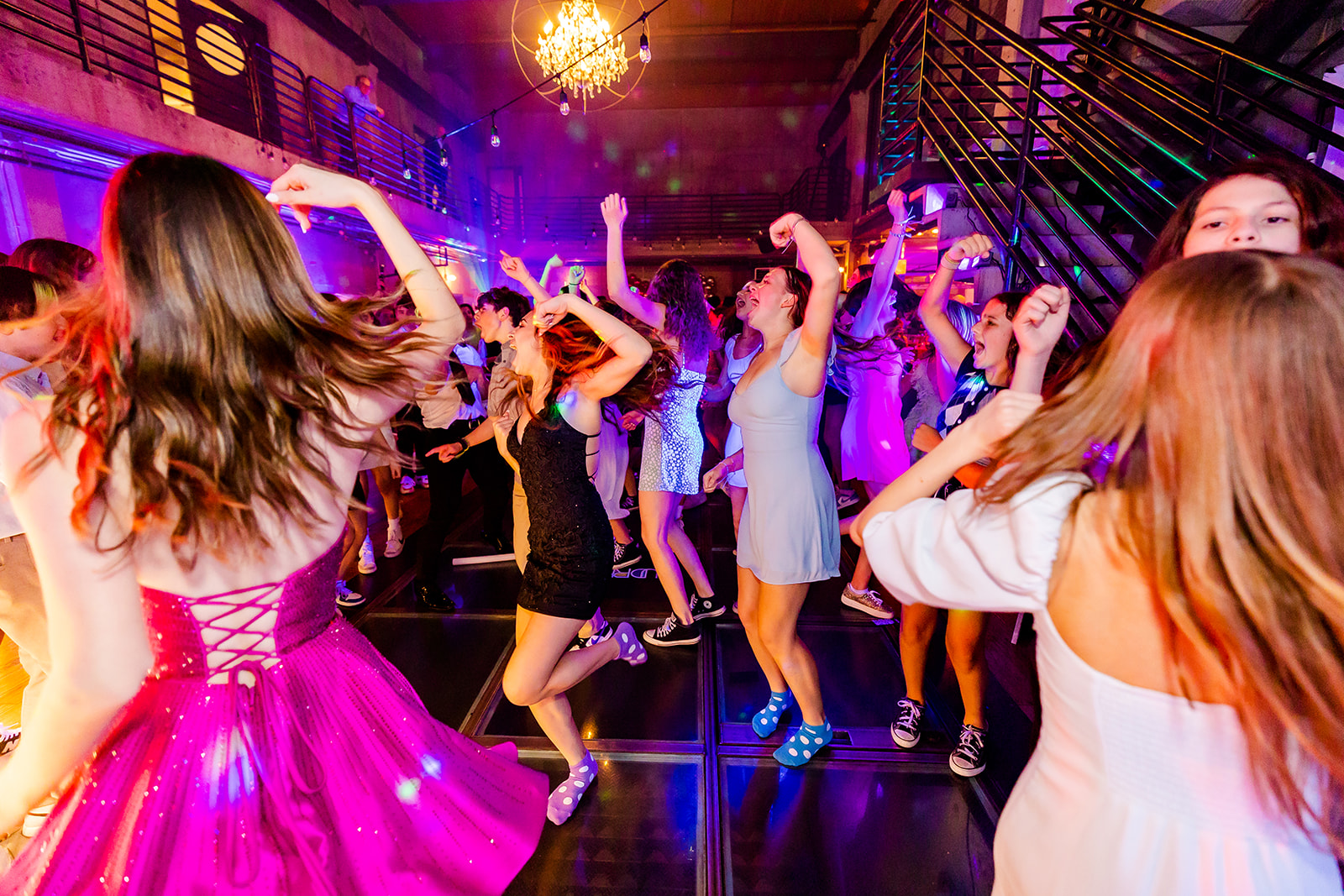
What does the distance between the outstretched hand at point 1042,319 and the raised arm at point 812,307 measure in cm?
66

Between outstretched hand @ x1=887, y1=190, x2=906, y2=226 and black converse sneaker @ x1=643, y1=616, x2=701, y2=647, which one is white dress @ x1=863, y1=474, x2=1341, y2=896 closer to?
black converse sneaker @ x1=643, y1=616, x2=701, y2=647

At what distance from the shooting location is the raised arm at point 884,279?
279 centimetres

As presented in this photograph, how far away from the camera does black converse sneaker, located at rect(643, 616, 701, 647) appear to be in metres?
2.84

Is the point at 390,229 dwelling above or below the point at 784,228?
below

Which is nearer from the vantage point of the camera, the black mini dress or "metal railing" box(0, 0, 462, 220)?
the black mini dress

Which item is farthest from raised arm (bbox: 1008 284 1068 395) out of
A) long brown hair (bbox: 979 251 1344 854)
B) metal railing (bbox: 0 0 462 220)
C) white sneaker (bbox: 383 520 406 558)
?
metal railing (bbox: 0 0 462 220)

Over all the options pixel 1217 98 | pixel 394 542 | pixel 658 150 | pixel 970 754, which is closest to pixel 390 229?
pixel 970 754

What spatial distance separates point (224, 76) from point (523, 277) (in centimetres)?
655

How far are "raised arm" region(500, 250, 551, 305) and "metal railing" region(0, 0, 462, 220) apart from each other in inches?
135

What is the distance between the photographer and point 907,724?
2.19 meters

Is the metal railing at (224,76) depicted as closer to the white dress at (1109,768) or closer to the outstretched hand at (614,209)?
the outstretched hand at (614,209)

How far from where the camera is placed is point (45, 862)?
0.87 m

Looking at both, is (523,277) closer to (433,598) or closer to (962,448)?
(433,598)

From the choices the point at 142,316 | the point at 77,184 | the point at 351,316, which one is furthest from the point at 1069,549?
the point at 77,184
